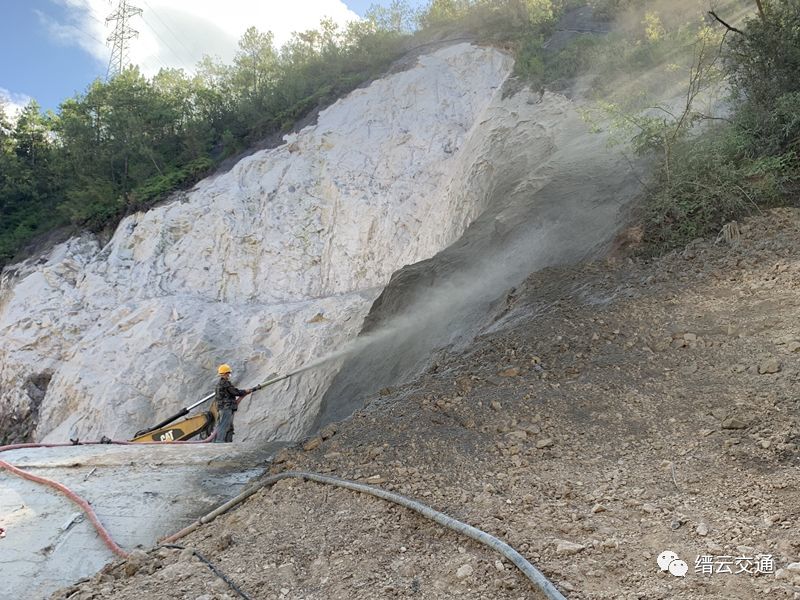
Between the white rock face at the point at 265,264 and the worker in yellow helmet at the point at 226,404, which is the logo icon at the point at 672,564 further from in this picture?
the white rock face at the point at 265,264

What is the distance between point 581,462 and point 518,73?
11.9m

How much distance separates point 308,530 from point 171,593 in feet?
3.08

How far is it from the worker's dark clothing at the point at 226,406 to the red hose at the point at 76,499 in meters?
2.95

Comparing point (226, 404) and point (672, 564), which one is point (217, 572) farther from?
point (226, 404)

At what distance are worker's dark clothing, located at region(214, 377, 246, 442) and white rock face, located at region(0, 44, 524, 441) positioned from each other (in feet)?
4.74

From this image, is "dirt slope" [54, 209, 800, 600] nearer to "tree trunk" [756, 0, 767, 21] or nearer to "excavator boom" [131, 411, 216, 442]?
"tree trunk" [756, 0, 767, 21]

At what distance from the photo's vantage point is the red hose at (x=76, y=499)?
218 inches

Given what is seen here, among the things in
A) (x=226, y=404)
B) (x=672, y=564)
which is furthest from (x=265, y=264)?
(x=672, y=564)

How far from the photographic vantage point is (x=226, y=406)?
10.1 meters

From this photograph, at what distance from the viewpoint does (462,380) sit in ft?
19.0

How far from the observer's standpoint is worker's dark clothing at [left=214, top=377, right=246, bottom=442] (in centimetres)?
988

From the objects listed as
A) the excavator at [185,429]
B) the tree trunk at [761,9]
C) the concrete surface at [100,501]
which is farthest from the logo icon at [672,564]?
the excavator at [185,429]

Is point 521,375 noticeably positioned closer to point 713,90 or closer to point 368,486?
point 368,486

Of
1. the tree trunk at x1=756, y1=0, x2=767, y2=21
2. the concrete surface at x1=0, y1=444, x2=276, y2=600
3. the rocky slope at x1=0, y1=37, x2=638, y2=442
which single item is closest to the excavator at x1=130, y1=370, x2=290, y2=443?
the rocky slope at x1=0, y1=37, x2=638, y2=442
